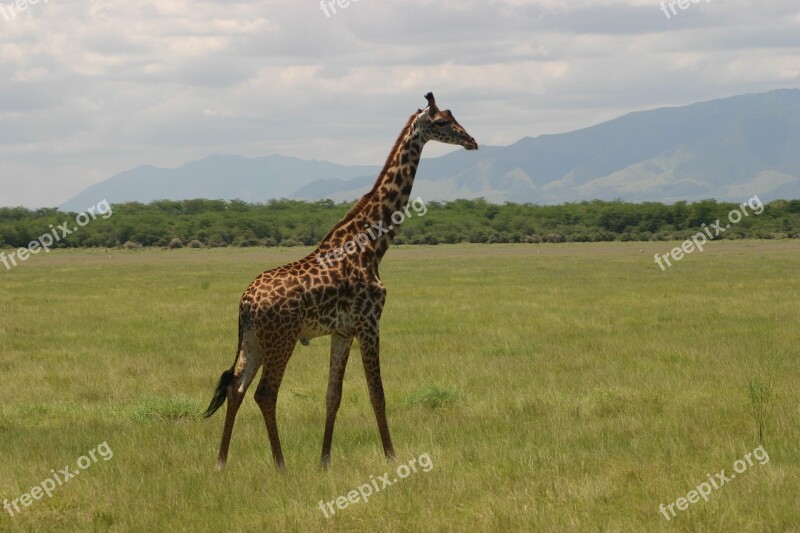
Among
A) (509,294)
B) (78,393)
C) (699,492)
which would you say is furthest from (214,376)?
(509,294)

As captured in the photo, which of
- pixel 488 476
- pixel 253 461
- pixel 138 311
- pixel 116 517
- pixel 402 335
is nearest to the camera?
pixel 116 517

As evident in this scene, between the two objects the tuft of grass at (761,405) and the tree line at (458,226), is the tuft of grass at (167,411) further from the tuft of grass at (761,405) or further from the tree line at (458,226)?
the tree line at (458,226)

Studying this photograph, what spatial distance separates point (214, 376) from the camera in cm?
1525

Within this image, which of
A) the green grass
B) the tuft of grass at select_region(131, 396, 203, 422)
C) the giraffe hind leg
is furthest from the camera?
the tuft of grass at select_region(131, 396, 203, 422)

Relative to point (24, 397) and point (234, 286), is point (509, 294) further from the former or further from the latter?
point (24, 397)

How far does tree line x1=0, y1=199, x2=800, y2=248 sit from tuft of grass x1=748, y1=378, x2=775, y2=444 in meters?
66.7

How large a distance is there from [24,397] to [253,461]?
5525 millimetres

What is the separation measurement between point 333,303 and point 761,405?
Result: 4.63 m

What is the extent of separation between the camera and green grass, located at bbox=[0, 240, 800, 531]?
7.98 meters

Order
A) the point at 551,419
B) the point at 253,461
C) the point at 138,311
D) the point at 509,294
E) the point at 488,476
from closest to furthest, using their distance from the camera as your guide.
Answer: the point at 488,476 < the point at 253,461 < the point at 551,419 < the point at 138,311 < the point at 509,294

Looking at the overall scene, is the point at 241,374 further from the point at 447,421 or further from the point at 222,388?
the point at 447,421

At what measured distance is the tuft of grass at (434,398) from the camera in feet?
41.0

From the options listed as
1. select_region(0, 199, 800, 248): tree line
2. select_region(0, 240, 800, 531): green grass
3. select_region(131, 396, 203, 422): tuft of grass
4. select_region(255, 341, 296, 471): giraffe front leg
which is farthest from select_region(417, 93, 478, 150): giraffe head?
select_region(0, 199, 800, 248): tree line

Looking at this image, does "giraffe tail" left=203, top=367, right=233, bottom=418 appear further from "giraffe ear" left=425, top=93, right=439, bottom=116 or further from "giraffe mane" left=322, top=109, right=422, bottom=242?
"giraffe ear" left=425, top=93, right=439, bottom=116
